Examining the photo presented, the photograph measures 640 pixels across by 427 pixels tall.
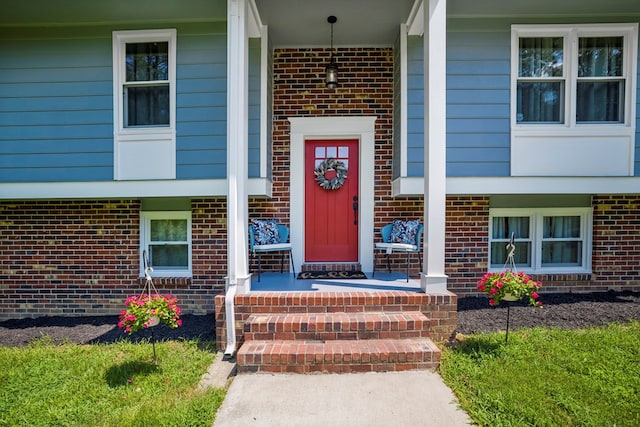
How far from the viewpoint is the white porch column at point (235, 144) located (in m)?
3.62

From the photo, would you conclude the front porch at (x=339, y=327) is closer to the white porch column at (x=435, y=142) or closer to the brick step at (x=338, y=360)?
the brick step at (x=338, y=360)

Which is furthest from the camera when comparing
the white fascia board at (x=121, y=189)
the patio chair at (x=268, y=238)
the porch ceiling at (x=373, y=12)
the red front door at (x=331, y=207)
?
the red front door at (x=331, y=207)

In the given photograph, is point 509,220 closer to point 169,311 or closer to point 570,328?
point 570,328

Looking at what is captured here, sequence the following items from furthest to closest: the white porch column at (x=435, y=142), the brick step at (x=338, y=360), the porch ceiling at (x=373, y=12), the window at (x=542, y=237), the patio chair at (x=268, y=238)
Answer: the window at (x=542, y=237)
the patio chair at (x=268, y=238)
the porch ceiling at (x=373, y=12)
the white porch column at (x=435, y=142)
the brick step at (x=338, y=360)

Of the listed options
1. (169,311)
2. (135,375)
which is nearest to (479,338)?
(169,311)

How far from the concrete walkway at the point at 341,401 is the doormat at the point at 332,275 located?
5.64 ft

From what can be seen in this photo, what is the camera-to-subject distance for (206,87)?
4.74 meters

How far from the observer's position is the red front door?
5254 mm

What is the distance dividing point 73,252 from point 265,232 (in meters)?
2.71

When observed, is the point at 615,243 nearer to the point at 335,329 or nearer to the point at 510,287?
the point at 510,287

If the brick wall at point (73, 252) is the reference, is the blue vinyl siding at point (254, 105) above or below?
above

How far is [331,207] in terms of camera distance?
5.27 meters

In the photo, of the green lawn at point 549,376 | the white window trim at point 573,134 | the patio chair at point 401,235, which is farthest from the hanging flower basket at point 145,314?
the white window trim at point 573,134

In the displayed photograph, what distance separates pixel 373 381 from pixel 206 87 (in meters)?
3.94
